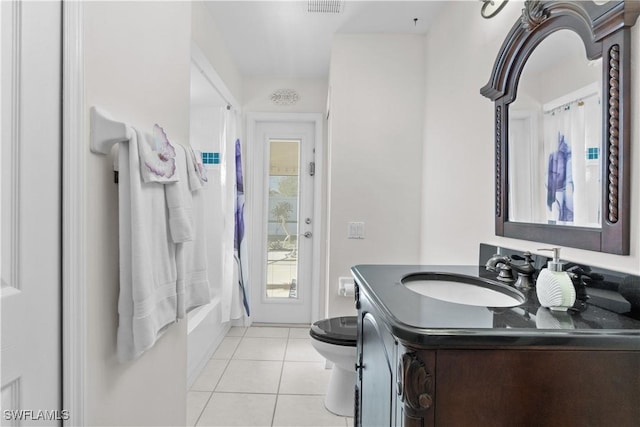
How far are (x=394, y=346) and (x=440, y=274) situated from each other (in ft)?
1.78

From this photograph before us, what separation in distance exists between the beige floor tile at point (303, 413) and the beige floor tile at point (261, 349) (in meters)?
0.61

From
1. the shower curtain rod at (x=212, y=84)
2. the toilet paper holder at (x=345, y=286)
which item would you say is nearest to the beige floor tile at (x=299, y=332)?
the toilet paper holder at (x=345, y=286)

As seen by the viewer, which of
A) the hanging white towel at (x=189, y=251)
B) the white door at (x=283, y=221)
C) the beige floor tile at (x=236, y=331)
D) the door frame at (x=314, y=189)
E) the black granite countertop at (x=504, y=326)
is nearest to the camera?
the black granite countertop at (x=504, y=326)

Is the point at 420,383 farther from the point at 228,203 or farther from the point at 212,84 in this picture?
the point at 228,203

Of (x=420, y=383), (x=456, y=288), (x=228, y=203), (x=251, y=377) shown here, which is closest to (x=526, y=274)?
(x=456, y=288)

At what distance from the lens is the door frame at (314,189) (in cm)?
342

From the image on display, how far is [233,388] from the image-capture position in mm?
2305

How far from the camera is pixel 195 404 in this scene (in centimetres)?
211

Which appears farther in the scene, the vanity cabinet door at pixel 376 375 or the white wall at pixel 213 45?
the white wall at pixel 213 45

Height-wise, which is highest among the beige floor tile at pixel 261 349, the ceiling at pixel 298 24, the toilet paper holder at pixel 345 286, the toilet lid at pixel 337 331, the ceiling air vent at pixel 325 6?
the ceiling at pixel 298 24

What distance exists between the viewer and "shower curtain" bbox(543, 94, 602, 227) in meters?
0.99

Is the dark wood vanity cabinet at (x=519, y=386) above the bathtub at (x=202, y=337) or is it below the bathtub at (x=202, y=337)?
above

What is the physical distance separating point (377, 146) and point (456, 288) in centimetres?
148

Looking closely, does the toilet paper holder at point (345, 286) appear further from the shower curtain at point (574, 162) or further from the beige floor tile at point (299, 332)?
the shower curtain at point (574, 162)
